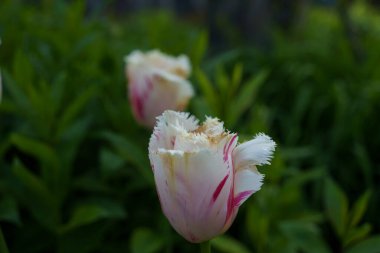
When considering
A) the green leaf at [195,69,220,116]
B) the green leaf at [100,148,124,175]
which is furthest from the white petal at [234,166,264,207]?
the green leaf at [195,69,220,116]

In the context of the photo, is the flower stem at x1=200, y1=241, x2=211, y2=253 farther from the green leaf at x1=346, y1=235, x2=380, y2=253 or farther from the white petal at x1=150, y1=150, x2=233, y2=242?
Result: the green leaf at x1=346, y1=235, x2=380, y2=253

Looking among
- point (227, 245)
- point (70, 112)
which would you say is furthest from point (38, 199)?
point (227, 245)

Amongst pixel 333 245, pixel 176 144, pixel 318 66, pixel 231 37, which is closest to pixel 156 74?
pixel 176 144

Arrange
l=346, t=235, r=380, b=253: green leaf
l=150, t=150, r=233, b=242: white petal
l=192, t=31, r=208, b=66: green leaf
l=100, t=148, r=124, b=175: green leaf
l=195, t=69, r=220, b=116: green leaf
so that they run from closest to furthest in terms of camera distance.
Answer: l=150, t=150, r=233, b=242: white petal < l=346, t=235, r=380, b=253: green leaf < l=100, t=148, r=124, b=175: green leaf < l=195, t=69, r=220, b=116: green leaf < l=192, t=31, r=208, b=66: green leaf

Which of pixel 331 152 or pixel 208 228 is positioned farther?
pixel 331 152

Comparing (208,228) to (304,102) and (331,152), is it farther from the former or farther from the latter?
(304,102)

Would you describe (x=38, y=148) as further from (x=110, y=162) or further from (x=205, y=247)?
(x=205, y=247)

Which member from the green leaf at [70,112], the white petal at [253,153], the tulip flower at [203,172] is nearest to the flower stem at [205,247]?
the tulip flower at [203,172]
